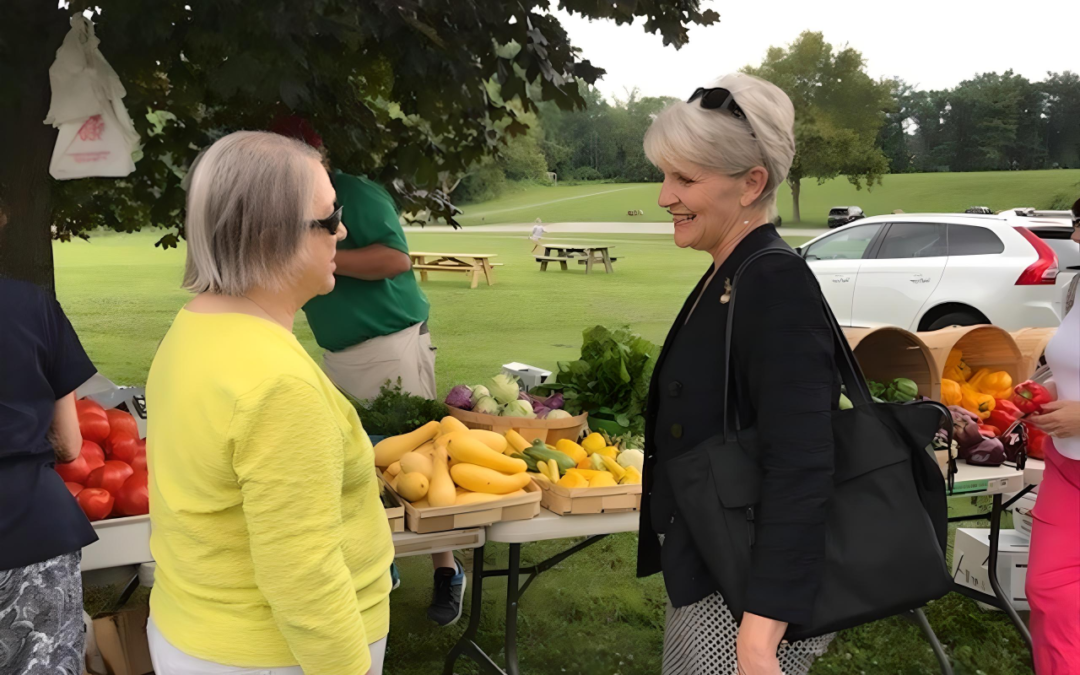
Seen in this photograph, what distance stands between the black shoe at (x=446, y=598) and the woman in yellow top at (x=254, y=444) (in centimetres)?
201

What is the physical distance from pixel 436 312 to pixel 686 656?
13025 mm

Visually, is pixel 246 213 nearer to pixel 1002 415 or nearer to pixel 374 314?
pixel 374 314

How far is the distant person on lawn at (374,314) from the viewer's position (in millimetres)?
3037

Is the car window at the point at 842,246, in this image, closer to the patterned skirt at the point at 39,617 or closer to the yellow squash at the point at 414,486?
the yellow squash at the point at 414,486

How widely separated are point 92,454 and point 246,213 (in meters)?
1.44

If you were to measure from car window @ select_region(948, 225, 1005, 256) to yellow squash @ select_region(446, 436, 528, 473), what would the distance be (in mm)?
6979

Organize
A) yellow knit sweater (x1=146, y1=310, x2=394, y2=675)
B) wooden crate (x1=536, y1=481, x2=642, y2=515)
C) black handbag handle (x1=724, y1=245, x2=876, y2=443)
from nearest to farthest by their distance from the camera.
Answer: yellow knit sweater (x1=146, y1=310, x2=394, y2=675), black handbag handle (x1=724, y1=245, x2=876, y2=443), wooden crate (x1=536, y1=481, x2=642, y2=515)

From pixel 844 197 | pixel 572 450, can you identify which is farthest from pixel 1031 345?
pixel 844 197

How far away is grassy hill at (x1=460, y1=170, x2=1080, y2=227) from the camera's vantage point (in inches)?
1462

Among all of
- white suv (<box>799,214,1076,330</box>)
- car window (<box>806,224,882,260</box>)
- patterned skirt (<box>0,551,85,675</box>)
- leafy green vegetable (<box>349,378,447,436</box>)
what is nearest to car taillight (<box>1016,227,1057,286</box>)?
white suv (<box>799,214,1076,330</box>)

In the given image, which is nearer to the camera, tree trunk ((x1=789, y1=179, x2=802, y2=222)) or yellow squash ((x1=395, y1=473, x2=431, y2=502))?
yellow squash ((x1=395, y1=473, x2=431, y2=502))

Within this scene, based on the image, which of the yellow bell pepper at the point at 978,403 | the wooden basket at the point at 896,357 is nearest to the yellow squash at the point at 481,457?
the wooden basket at the point at 896,357

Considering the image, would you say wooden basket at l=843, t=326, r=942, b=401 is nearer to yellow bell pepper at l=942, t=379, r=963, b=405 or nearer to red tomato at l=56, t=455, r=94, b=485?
yellow bell pepper at l=942, t=379, r=963, b=405

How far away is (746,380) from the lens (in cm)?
125
